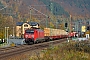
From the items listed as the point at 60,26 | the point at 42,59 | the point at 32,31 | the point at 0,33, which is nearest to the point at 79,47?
the point at 42,59

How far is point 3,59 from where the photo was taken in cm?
2497

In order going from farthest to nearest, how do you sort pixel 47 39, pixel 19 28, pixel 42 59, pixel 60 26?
pixel 60 26, pixel 19 28, pixel 47 39, pixel 42 59

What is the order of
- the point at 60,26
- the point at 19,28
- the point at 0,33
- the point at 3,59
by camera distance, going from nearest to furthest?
the point at 3,59 < the point at 0,33 < the point at 19,28 < the point at 60,26

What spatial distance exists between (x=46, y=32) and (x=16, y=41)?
14.9 meters

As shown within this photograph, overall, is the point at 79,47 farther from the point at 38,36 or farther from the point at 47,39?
the point at 47,39

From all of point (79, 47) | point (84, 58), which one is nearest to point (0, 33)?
point (79, 47)

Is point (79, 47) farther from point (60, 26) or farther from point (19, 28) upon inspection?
point (60, 26)

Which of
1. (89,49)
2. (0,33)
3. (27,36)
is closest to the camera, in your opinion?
(89,49)

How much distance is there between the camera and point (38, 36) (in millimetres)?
56906

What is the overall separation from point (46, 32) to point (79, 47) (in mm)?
40756

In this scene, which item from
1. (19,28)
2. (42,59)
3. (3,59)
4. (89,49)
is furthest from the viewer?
(19,28)

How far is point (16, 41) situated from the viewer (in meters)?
58.1

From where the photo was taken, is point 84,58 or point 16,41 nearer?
point 84,58

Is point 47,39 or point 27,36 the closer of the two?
point 27,36
